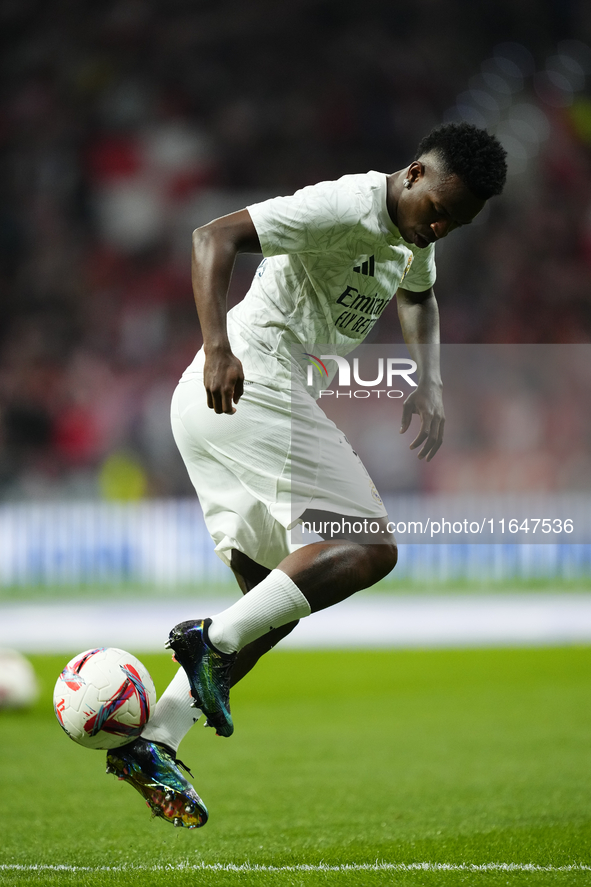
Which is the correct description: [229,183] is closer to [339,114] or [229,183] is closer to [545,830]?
[339,114]

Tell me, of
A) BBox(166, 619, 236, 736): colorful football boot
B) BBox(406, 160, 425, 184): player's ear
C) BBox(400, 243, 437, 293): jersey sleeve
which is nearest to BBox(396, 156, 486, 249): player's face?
BBox(406, 160, 425, 184): player's ear

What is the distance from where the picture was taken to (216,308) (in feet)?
9.61

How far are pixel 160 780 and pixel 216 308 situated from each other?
1422mm

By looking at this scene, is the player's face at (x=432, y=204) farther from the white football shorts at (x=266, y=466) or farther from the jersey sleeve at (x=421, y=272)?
the white football shorts at (x=266, y=466)

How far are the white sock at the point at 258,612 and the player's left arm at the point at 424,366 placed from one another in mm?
944

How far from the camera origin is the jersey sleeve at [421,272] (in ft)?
12.2

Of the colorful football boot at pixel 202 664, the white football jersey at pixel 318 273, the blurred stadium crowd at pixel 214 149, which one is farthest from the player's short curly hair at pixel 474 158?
the blurred stadium crowd at pixel 214 149

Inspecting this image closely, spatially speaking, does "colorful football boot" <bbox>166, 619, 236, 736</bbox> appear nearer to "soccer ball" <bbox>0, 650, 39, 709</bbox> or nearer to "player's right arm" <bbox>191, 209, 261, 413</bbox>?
"player's right arm" <bbox>191, 209, 261, 413</bbox>

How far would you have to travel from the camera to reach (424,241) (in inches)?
125

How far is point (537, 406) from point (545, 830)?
9.68m

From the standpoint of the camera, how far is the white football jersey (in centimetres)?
304

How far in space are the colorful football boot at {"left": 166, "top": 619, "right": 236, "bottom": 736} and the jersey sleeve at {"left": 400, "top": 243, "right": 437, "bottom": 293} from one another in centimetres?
154

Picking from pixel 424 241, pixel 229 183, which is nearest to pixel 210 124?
pixel 229 183

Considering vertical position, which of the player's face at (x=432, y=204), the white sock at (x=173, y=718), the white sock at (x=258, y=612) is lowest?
the white sock at (x=173, y=718)
